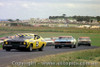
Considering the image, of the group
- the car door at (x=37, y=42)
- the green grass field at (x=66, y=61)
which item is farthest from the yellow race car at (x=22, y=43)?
the green grass field at (x=66, y=61)

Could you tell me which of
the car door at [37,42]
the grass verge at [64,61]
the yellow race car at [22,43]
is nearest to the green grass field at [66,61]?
the grass verge at [64,61]

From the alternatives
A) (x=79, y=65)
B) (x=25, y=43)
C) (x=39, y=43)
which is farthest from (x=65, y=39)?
(x=79, y=65)

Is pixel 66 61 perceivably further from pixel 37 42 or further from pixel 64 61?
pixel 37 42

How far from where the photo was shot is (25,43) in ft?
76.7

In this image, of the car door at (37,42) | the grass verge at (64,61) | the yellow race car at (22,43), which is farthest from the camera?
the car door at (37,42)

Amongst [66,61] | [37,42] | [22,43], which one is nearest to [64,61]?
[66,61]

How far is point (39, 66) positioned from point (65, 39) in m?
18.5

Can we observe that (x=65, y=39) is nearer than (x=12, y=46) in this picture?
No

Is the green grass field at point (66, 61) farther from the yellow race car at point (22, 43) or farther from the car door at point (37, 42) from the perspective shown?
the car door at point (37, 42)

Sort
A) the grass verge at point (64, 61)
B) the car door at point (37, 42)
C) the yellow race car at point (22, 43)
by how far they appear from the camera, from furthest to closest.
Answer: the car door at point (37, 42), the yellow race car at point (22, 43), the grass verge at point (64, 61)

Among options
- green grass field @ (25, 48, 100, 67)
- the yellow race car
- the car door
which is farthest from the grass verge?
the car door

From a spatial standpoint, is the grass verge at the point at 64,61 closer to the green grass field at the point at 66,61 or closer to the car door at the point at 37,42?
the green grass field at the point at 66,61

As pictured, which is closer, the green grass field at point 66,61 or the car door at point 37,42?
the green grass field at point 66,61

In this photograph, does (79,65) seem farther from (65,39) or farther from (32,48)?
(65,39)
